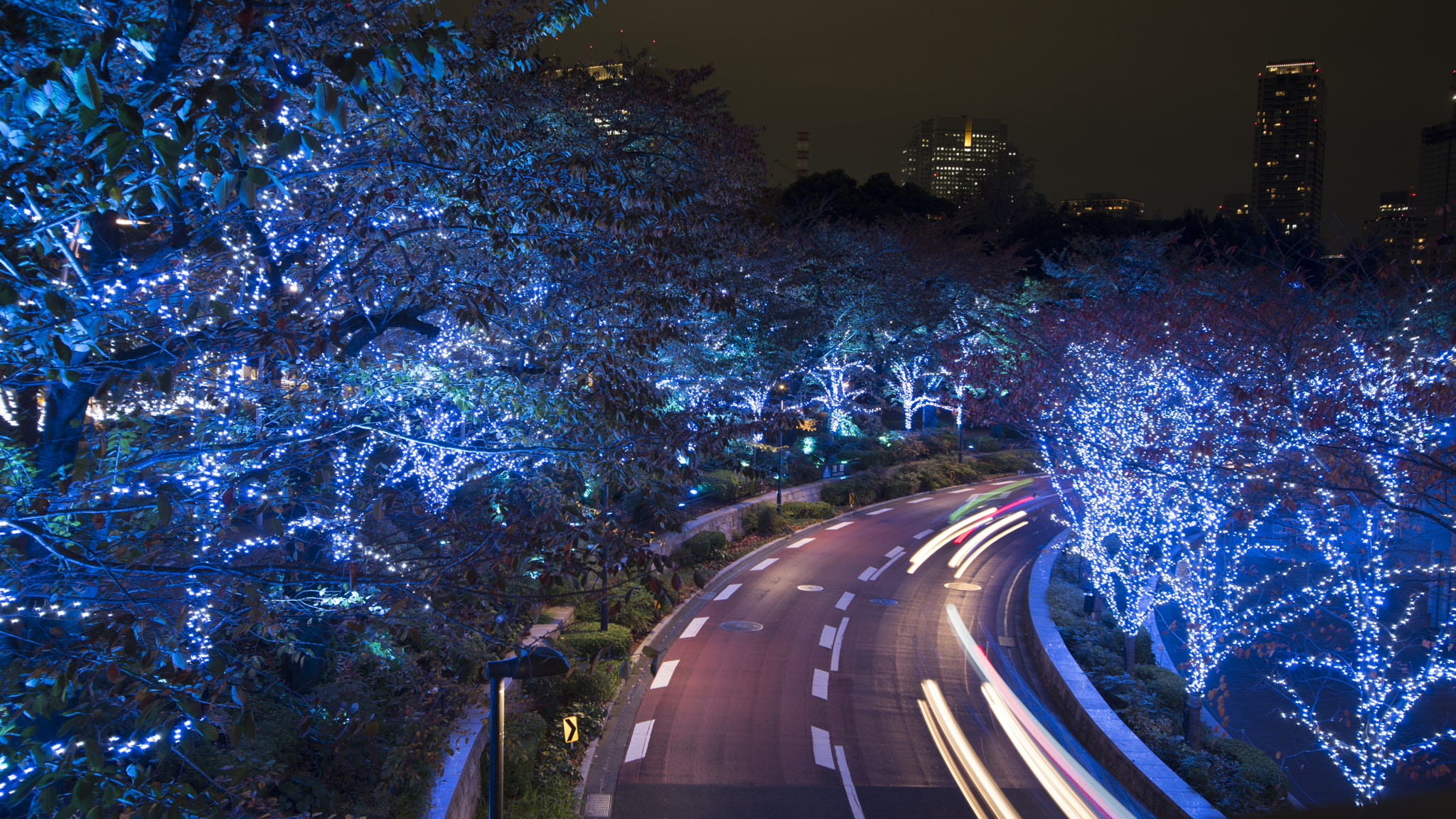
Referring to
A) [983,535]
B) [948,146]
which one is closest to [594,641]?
[983,535]

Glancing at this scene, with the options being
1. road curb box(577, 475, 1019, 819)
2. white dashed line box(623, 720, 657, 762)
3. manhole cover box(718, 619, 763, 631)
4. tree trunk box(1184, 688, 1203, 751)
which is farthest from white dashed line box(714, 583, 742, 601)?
tree trunk box(1184, 688, 1203, 751)

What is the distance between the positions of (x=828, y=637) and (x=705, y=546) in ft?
14.2

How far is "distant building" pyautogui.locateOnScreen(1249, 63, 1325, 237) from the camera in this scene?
44.7ft

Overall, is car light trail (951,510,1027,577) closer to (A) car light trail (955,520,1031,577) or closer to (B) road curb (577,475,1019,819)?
(A) car light trail (955,520,1031,577)

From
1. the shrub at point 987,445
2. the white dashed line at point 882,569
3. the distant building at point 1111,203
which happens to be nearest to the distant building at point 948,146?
the distant building at point 1111,203

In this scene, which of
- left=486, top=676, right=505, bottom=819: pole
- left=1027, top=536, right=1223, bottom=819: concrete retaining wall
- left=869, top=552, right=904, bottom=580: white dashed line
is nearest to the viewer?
left=486, top=676, right=505, bottom=819: pole

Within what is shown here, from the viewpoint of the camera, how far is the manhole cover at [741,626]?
13.4 m

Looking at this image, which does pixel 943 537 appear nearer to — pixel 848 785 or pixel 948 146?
pixel 848 785

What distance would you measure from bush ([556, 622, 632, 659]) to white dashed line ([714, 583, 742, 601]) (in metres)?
3.85

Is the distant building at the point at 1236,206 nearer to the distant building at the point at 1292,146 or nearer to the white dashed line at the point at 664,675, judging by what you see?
the distant building at the point at 1292,146

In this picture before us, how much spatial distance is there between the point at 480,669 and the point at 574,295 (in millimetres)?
3993

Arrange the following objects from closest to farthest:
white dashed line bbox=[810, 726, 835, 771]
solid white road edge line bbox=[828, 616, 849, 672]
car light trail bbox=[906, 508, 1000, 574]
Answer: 1. white dashed line bbox=[810, 726, 835, 771]
2. solid white road edge line bbox=[828, 616, 849, 672]
3. car light trail bbox=[906, 508, 1000, 574]

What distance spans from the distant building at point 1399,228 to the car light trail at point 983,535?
11.2 meters

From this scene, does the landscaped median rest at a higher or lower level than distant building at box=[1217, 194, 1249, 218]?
lower
